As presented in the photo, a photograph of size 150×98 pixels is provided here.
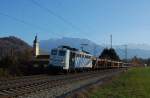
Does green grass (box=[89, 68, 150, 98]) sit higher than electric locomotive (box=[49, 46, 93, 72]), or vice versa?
electric locomotive (box=[49, 46, 93, 72])

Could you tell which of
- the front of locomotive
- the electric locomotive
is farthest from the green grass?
the electric locomotive

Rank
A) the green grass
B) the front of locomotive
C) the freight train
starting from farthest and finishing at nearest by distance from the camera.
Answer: the freight train, the front of locomotive, the green grass

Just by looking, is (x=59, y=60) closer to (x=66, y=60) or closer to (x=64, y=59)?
(x=64, y=59)

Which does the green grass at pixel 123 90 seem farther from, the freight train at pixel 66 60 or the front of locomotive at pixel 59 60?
the freight train at pixel 66 60

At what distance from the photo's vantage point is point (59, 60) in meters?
47.2

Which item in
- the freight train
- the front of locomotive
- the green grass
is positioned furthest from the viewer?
the freight train

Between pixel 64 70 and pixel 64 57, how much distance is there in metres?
1.95

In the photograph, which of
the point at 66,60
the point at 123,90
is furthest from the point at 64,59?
the point at 123,90

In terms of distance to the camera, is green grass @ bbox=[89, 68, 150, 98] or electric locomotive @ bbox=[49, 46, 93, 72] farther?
electric locomotive @ bbox=[49, 46, 93, 72]

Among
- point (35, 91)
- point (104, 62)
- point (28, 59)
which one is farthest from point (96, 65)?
point (35, 91)

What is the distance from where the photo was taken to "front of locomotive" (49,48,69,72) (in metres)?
46.4

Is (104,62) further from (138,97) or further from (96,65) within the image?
(138,97)

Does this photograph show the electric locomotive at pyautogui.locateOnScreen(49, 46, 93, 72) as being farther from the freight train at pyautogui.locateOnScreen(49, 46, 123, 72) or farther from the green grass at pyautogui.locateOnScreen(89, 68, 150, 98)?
the green grass at pyautogui.locateOnScreen(89, 68, 150, 98)

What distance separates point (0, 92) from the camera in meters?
21.0
